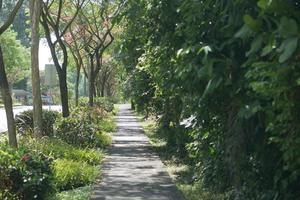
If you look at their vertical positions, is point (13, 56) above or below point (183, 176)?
above

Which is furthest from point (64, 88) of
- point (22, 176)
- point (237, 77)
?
point (237, 77)

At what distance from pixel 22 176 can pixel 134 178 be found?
4698 millimetres

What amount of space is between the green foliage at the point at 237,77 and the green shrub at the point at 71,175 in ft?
9.94

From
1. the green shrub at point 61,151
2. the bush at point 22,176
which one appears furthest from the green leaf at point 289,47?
the green shrub at point 61,151

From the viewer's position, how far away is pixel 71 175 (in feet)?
38.5

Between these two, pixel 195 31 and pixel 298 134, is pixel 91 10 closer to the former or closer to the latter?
pixel 195 31

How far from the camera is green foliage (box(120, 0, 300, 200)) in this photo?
3.48 meters

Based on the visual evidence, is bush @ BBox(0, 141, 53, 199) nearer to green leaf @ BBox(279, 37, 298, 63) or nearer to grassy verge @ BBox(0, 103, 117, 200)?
grassy verge @ BBox(0, 103, 117, 200)

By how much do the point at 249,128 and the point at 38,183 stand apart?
361cm

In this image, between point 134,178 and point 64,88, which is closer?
point 134,178

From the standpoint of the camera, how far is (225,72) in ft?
15.7

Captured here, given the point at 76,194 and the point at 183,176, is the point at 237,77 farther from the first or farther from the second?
the point at 183,176

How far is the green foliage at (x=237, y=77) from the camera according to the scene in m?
3.48

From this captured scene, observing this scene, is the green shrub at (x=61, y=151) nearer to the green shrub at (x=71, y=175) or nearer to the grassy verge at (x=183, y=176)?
the green shrub at (x=71, y=175)
